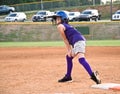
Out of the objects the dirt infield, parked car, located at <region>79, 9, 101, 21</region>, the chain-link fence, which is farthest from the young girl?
the chain-link fence

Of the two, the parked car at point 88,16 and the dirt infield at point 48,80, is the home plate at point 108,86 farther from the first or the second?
the parked car at point 88,16

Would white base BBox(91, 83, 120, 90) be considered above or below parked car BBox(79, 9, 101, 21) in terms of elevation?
above

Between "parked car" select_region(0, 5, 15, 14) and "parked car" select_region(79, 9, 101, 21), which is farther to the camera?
"parked car" select_region(0, 5, 15, 14)

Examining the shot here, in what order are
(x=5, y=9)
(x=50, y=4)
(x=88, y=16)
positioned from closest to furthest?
(x=88, y=16) → (x=5, y=9) → (x=50, y=4)

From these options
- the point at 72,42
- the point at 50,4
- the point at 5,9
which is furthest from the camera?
the point at 50,4

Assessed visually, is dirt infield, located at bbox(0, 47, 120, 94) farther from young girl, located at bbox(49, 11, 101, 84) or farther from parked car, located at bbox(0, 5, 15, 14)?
parked car, located at bbox(0, 5, 15, 14)

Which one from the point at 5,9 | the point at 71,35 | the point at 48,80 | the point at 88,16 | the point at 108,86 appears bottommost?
the point at 88,16

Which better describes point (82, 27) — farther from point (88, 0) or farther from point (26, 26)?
point (88, 0)

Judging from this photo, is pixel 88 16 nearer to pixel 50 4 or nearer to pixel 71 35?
pixel 50 4

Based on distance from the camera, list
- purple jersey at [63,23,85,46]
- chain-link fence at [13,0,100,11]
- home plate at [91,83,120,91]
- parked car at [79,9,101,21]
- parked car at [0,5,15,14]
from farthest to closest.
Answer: chain-link fence at [13,0,100,11] → parked car at [0,5,15,14] → parked car at [79,9,101,21] → purple jersey at [63,23,85,46] → home plate at [91,83,120,91]

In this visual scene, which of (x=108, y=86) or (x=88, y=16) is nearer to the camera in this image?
(x=108, y=86)

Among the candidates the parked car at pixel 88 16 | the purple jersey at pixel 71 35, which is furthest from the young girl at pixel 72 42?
the parked car at pixel 88 16

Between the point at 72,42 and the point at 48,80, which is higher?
the point at 72,42

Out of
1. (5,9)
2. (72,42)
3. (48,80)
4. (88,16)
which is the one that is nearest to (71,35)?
(72,42)
